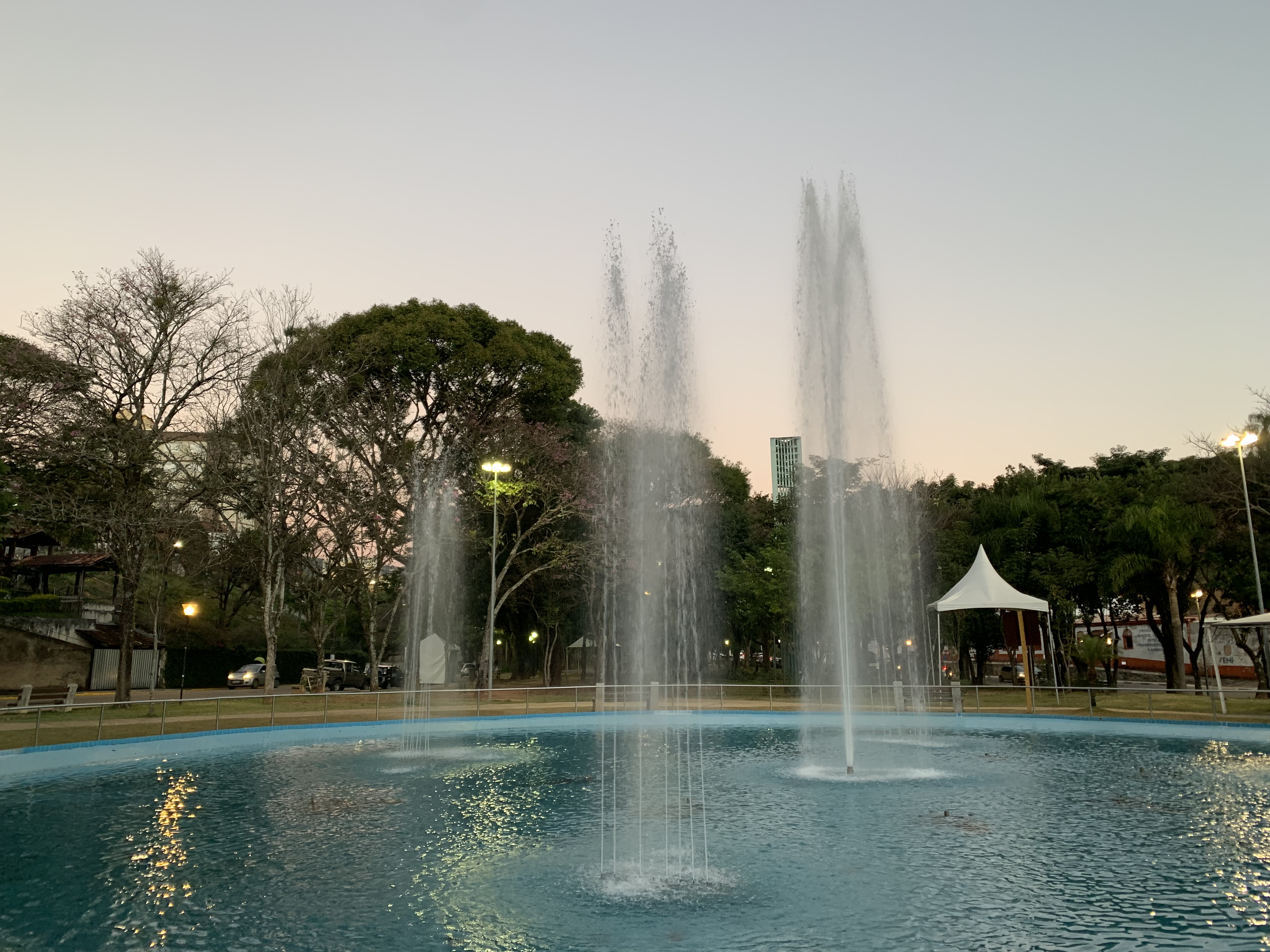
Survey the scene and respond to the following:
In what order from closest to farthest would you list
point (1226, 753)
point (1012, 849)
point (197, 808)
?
point (1012, 849)
point (197, 808)
point (1226, 753)

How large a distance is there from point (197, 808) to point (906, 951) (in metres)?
12.1

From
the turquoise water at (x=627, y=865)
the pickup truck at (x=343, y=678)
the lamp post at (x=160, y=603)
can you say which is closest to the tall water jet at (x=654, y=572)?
the turquoise water at (x=627, y=865)

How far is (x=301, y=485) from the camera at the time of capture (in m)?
35.2

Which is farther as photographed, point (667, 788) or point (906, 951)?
point (667, 788)

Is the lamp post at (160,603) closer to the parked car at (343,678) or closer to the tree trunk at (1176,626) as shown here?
the parked car at (343,678)

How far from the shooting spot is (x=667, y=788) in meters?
16.2

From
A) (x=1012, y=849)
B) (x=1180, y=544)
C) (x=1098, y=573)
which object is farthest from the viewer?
(x=1098, y=573)

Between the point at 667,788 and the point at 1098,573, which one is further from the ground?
the point at 1098,573

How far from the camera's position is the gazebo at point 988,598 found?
31.5 meters

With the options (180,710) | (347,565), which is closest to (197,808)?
(180,710)

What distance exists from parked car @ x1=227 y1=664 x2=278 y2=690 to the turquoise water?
102ft

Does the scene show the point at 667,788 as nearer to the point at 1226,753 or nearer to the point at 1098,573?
the point at 1226,753

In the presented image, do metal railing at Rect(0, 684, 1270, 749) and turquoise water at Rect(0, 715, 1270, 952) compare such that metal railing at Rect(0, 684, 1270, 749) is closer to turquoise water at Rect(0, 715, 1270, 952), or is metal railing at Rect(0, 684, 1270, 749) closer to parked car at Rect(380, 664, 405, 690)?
turquoise water at Rect(0, 715, 1270, 952)

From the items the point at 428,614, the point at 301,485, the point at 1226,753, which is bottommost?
the point at 1226,753
